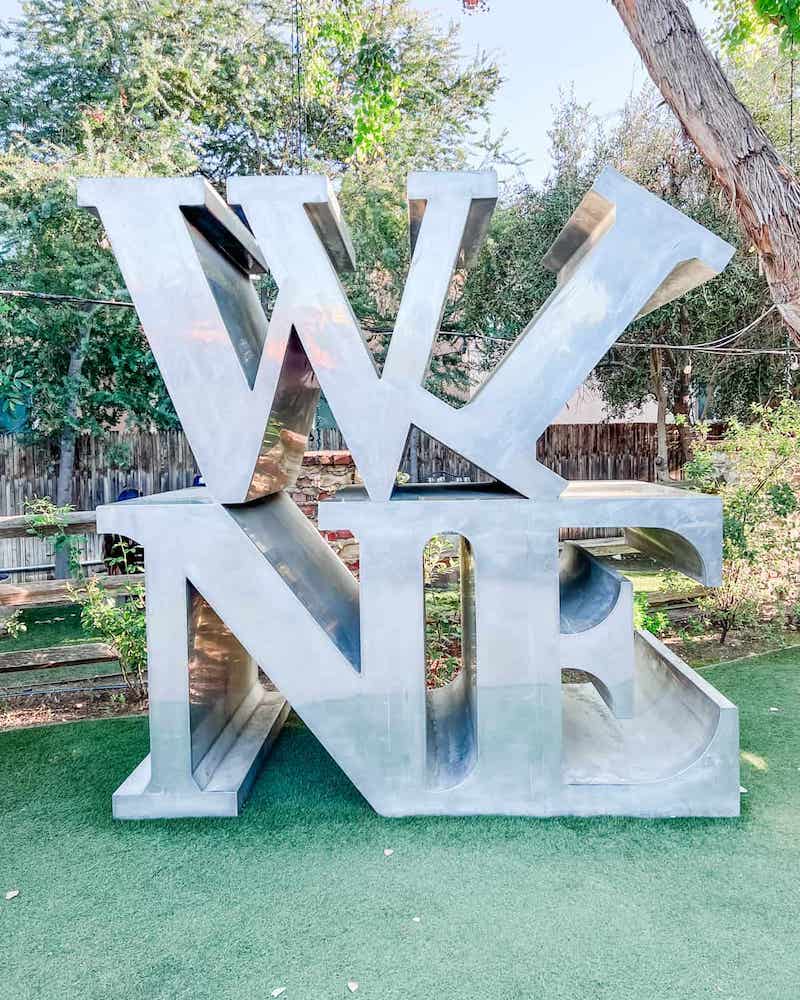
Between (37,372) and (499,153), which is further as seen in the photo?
(499,153)

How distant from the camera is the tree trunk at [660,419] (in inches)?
384

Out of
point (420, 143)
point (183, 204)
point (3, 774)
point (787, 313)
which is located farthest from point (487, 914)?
point (420, 143)

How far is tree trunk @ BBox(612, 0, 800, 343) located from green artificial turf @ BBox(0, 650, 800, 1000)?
332 centimetres

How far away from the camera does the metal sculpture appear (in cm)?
267

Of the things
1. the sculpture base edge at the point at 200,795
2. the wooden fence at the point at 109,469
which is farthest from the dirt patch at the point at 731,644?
the sculpture base edge at the point at 200,795

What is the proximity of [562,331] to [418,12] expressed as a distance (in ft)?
34.0

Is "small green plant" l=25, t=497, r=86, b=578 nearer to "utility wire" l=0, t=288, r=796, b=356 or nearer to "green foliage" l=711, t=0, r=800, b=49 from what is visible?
"utility wire" l=0, t=288, r=796, b=356

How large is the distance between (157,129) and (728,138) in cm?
785

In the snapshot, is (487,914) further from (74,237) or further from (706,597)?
(74,237)

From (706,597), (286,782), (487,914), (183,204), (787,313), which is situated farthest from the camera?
(706,597)

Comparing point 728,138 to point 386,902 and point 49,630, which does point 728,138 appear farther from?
point 49,630

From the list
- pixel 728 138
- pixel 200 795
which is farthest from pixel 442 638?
pixel 728 138

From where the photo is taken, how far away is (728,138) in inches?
173

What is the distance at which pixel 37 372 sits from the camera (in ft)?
28.4
